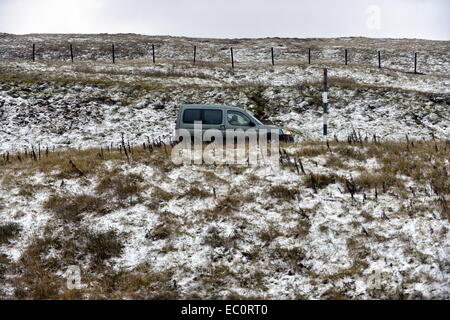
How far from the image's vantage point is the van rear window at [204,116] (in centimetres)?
1470

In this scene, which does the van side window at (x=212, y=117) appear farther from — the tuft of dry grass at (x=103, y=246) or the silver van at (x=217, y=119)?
the tuft of dry grass at (x=103, y=246)

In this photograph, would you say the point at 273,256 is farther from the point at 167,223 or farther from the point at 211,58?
the point at 211,58

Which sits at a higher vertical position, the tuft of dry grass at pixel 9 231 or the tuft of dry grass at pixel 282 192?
the tuft of dry grass at pixel 282 192

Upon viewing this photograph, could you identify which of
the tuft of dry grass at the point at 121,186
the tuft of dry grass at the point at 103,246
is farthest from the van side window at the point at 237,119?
the tuft of dry grass at the point at 103,246

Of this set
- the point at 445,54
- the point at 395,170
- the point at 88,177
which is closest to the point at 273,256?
the point at 395,170

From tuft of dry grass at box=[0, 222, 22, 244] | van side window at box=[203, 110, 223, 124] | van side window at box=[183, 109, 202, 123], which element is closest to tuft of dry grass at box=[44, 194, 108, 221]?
tuft of dry grass at box=[0, 222, 22, 244]

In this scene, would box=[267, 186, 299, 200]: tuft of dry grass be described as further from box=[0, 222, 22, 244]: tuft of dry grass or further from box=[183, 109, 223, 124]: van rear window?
box=[183, 109, 223, 124]: van rear window

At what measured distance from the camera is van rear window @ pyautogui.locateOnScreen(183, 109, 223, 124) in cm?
1470

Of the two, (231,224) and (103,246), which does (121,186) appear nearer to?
(103,246)

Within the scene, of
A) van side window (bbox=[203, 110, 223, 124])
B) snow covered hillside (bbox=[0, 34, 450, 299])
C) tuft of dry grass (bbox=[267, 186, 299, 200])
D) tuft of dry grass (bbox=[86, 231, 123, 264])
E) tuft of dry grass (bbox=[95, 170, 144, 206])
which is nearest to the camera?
snow covered hillside (bbox=[0, 34, 450, 299])

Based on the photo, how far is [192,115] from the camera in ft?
48.6

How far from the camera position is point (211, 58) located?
40.5 m

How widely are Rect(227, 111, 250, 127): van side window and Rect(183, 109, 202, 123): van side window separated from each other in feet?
3.53

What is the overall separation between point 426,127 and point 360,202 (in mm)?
13328
